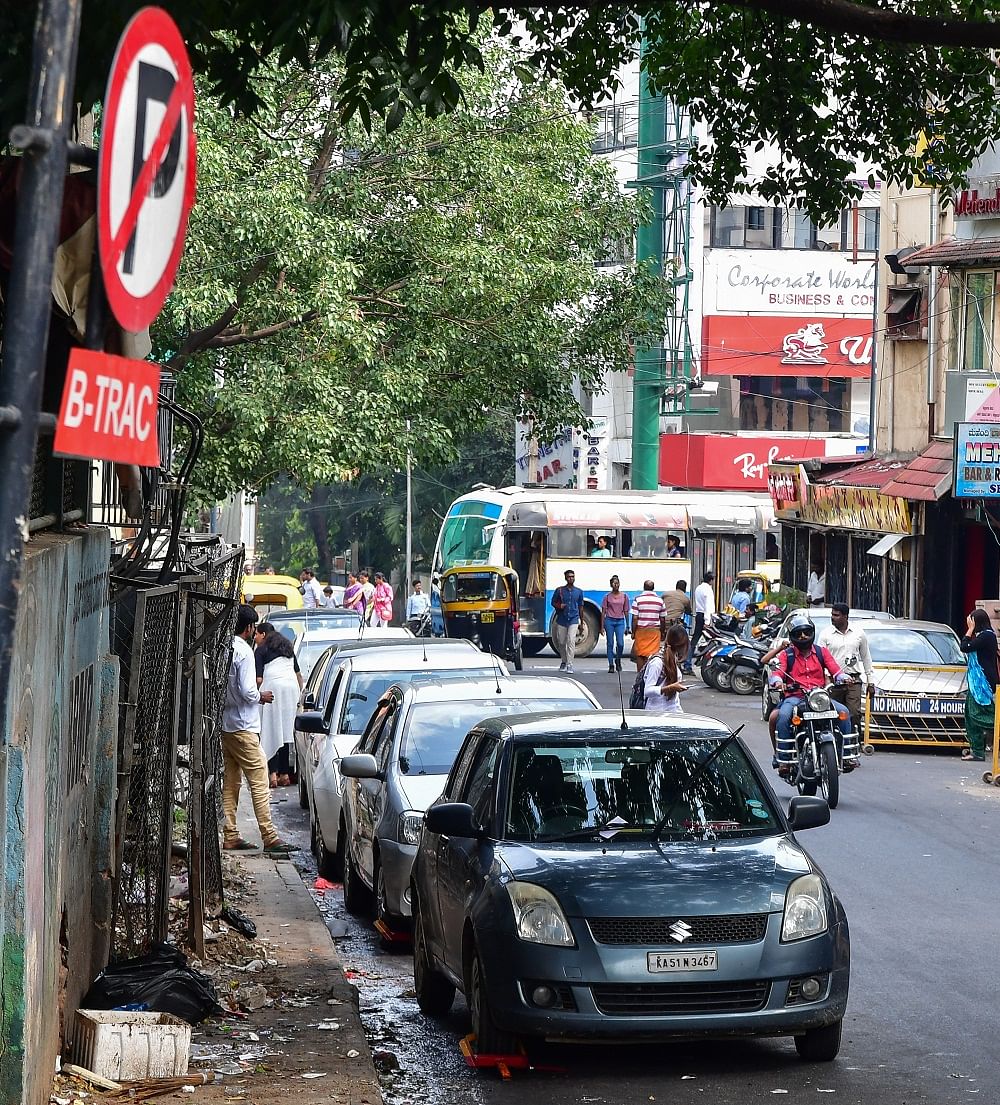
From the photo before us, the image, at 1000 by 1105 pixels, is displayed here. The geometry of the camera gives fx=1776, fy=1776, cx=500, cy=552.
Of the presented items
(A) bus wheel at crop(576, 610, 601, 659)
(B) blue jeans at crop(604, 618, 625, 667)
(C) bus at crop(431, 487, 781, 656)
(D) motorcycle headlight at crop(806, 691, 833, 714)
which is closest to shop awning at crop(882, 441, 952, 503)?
(B) blue jeans at crop(604, 618, 625, 667)

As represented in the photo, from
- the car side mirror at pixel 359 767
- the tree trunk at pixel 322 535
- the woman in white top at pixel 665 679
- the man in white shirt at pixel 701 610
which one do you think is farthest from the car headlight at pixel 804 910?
the tree trunk at pixel 322 535

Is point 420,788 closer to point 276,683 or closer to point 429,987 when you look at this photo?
point 429,987

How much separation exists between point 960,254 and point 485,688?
20.5 meters

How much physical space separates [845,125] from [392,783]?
5485 mm

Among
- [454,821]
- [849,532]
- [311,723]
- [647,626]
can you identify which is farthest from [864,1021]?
[849,532]

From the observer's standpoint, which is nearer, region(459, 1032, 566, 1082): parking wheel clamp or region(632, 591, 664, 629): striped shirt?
region(459, 1032, 566, 1082): parking wheel clamp

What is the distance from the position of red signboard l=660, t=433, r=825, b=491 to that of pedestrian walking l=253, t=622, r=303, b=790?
118ft

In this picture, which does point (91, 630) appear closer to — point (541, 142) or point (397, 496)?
point (541, 142)

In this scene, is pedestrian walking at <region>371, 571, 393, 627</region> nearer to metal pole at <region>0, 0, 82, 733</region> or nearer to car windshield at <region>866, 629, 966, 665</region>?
car windshield at <region>866, 629, 966, 665</region>

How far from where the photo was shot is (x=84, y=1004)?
7.85 meters

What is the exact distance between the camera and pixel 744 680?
101 ft

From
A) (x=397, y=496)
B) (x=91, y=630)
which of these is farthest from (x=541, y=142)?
(x=397, y=496)

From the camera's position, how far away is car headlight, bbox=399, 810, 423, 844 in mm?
10648

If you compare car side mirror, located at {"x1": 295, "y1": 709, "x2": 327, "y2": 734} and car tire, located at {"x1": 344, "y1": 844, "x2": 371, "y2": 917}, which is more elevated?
car side mirror, located at {"x1": 295, "y1": 709, "x2": 327, "y2": 734}
